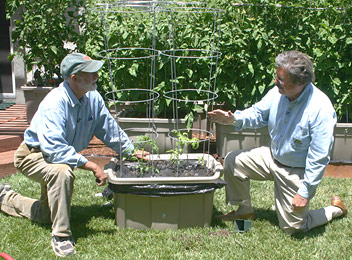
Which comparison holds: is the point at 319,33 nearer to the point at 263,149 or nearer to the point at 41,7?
the point at 263,149

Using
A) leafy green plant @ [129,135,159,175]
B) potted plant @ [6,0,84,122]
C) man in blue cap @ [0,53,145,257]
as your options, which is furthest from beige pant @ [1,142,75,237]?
potted plant @ [6,0,84,122]

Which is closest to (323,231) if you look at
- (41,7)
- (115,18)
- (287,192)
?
(287,192)

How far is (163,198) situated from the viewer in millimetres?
3312

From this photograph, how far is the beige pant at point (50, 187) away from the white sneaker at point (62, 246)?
0.14ft

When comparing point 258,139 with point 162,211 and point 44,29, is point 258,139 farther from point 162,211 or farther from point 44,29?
point 44,29

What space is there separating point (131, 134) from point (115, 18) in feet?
4.43

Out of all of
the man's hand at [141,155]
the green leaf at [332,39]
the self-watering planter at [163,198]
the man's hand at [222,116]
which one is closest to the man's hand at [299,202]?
the self-watering planter at [163,198]

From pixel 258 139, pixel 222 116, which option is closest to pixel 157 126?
pixel 258 139

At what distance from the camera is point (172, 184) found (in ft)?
10.8

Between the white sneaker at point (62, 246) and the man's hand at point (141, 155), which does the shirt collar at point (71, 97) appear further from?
the white sneaker at point (62, 246)

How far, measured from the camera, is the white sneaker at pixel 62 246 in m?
3.05

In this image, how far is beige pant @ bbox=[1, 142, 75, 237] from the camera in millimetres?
3082

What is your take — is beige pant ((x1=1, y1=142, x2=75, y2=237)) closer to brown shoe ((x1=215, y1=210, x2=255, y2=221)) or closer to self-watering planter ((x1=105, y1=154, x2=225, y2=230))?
self-watering planter ((x1=105, y1=154, x2=225, y2=230))

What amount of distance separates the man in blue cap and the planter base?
341 mm
